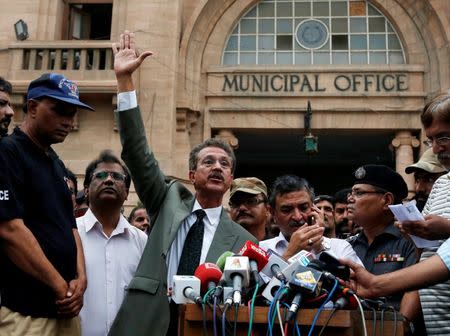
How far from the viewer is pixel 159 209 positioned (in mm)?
3582

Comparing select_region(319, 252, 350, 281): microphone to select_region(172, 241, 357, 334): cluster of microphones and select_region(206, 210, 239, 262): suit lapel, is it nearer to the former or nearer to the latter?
select_region(172, 241, 357, 334): cluster of microphones

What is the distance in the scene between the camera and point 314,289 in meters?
2.28

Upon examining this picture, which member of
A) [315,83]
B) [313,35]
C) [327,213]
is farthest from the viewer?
[313,35]

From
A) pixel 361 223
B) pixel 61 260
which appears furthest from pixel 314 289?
pixel 361 223

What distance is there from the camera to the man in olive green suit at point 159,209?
324cm

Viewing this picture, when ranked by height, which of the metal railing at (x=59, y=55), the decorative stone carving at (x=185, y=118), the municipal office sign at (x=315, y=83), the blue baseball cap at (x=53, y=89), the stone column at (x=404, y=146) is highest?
the metal railing at (x=59, y=55)

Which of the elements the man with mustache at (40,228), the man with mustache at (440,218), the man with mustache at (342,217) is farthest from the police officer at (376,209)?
the man with mustache at (342,217)

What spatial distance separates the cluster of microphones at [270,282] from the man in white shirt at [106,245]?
51.5 inches

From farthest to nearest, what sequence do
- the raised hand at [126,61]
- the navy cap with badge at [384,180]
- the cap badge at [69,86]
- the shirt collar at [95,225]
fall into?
the navy cap with badge at [384,180], the shirt collar at [95,225], the raised hand at [126,61], the cap badge at [69,86]

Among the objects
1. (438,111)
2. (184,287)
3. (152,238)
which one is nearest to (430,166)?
(438,111)

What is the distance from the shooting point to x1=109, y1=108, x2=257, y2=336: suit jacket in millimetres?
3207

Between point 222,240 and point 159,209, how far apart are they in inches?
19.3

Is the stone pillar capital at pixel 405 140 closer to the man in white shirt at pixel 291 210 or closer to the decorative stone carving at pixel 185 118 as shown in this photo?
the decorative stone carving at pixel 185 118

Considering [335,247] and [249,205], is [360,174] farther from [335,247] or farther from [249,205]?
[249,205]
